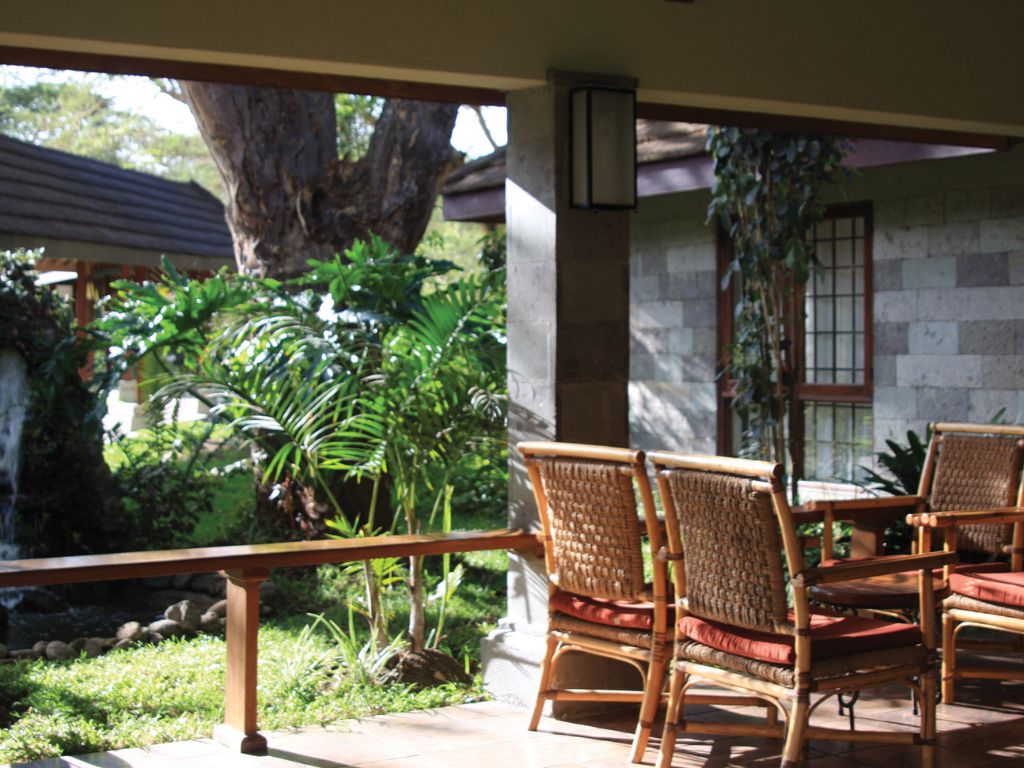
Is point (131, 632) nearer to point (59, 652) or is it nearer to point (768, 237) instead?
point (59, 652)

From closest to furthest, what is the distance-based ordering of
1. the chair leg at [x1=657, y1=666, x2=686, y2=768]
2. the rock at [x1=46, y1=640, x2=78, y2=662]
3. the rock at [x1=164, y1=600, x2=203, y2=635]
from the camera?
1. the chair leg at [x1=657, y1=666, x2=686, y2=768]
2. the rock at [x1=46, y1=640, x2=78, y2=662]
3. the rock at [x1=164, y1=600, x2=203, y2=635]

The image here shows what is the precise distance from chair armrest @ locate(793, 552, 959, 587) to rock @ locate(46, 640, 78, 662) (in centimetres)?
455

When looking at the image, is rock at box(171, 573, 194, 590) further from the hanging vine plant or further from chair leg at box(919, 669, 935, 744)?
chair leg at box(919, 669, 935, 744)

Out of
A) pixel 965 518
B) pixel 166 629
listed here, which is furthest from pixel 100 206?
pixel 965 518

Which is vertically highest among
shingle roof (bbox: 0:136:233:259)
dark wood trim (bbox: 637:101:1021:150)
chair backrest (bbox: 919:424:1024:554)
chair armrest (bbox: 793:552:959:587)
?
shingle roof (bbox: 0:136:233:259)

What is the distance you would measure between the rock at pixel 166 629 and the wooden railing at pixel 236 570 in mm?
2858

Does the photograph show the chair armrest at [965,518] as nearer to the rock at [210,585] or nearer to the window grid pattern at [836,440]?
the window grid pattern at [836,440]

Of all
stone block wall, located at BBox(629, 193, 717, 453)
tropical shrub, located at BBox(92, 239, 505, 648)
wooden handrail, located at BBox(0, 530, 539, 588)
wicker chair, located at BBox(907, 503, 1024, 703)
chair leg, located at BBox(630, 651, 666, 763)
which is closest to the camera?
wooden handrail, located at BBox(0, 530, 539, 588)

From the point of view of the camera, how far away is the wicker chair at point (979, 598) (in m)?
4.24

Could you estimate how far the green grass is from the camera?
172 inches

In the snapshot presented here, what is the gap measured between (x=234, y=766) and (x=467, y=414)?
1.92 meters

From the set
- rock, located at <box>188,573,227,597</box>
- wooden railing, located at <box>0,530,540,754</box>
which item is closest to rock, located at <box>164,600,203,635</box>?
rock, located at <box>188,573,227,597</box>

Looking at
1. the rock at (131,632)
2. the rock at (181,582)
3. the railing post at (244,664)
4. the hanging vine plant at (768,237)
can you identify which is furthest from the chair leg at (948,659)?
the rock at (181,582)

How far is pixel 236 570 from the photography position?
415cm
